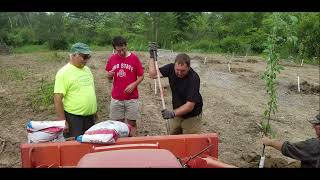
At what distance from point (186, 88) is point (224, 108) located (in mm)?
5088

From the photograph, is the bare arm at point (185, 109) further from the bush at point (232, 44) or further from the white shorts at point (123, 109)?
the bush at point (232, 44)

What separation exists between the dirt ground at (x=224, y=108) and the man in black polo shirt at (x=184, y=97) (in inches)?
48.6

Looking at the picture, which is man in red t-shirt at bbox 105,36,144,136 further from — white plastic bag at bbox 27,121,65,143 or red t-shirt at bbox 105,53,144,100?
white plastic bag at bbox 27,121,65,143

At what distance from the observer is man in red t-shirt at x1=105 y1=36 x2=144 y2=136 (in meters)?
5.99

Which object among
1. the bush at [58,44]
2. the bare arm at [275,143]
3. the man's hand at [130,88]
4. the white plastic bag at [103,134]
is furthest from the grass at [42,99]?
the bush at [58,44]

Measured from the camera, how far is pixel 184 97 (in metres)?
5.25

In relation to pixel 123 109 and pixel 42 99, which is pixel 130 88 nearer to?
pixel 123 109

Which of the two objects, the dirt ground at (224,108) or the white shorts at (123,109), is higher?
the white shorts at (123,109)

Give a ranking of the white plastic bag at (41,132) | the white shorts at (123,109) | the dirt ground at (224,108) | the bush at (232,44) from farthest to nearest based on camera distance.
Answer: the bush at (232,44), the dirt ground at (224,108), the white shorts at (123,109), the white plastic bag at (41,132)

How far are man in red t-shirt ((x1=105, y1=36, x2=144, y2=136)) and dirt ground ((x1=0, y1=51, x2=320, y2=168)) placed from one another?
1454 millimetres

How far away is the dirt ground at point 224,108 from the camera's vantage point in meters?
6.96

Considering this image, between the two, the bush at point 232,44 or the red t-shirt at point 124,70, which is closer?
the red t-shirt at point 124,70

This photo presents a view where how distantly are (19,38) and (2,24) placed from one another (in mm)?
2134

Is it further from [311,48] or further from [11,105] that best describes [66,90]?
[311,48]
